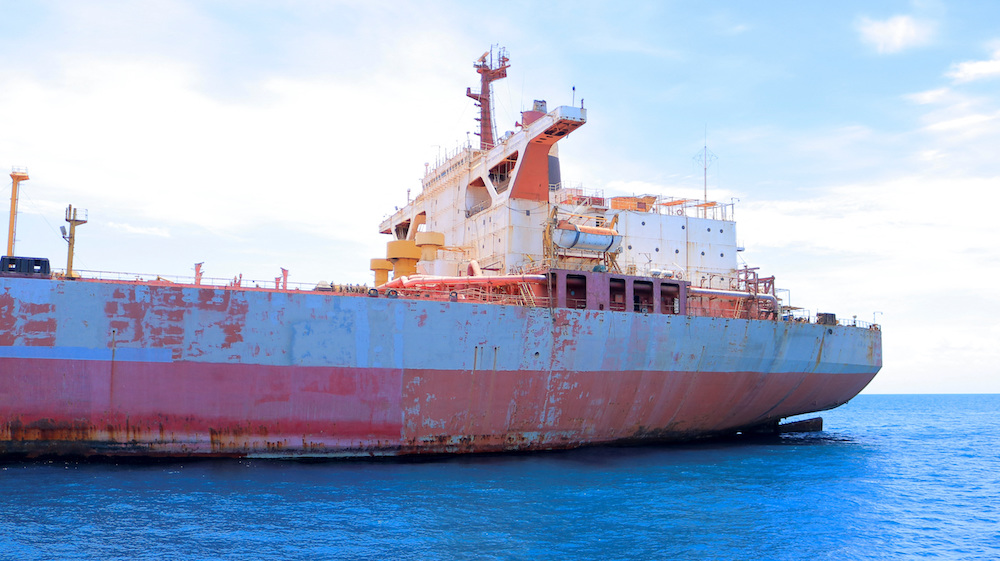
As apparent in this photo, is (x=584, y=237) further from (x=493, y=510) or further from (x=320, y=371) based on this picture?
(x=493, y=510)

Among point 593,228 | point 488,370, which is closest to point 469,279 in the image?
point 488,370

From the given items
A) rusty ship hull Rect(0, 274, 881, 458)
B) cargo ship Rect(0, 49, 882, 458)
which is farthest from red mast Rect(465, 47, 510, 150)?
rusty ship hull Rect(0, 274, 881, 458)

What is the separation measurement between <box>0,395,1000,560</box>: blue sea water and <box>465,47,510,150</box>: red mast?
15700 mm

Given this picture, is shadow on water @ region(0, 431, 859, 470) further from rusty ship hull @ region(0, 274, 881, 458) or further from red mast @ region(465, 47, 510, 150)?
red mast @ region(465, 47, 510, 150)

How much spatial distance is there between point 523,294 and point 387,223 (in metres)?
16.9

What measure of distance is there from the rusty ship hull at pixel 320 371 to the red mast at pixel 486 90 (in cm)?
1284

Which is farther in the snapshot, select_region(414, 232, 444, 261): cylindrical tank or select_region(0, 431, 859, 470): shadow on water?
select_region(414, 232, 444, 261): cylindrical tank

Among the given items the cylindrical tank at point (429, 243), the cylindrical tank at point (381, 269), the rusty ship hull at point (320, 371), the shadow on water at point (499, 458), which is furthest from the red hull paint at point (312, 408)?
the cylindrical tank at point (381, 269)

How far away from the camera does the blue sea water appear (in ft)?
37.1

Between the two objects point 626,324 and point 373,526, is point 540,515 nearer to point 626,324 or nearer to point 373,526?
point 373,526

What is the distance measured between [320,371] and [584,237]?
9.33 metres

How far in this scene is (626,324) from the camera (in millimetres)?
20641

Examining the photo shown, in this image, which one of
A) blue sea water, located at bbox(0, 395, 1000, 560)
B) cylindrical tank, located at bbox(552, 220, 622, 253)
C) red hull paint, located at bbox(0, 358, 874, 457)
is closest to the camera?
blue sea water, located at bbox(0, 395, 1000, 560)

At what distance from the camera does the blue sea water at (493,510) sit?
37.1ft
